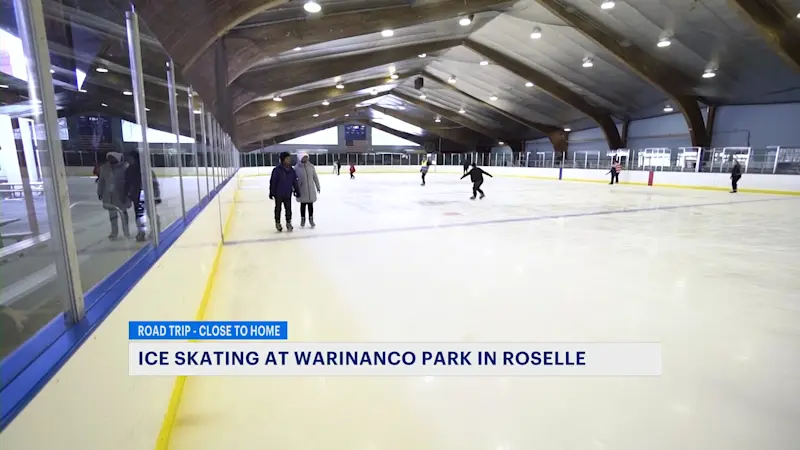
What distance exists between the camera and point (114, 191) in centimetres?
211

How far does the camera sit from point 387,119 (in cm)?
4266

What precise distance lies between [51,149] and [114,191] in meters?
1.01

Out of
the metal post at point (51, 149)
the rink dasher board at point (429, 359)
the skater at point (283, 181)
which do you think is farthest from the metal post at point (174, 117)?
the skater at point (283, 181)

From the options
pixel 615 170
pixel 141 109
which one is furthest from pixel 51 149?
pixel 615 170

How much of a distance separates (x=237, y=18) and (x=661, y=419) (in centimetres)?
857

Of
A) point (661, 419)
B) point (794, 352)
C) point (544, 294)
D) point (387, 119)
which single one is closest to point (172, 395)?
point (661, 419)

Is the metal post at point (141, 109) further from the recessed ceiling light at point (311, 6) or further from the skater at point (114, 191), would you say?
the recessed ceiling light at point (311, 6)

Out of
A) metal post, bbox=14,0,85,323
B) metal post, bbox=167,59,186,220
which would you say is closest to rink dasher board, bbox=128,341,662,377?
metal post, bbox=14,0,85,323

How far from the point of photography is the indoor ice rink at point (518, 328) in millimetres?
1812

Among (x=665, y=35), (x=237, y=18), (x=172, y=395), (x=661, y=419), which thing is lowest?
(x=661, y=419)

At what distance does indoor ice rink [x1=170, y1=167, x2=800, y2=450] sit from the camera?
181 cm

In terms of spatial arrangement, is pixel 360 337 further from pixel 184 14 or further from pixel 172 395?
pixel 184 14

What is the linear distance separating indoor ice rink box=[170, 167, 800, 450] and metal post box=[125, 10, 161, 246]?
971 mm

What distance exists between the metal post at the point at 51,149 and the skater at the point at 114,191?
78cm
